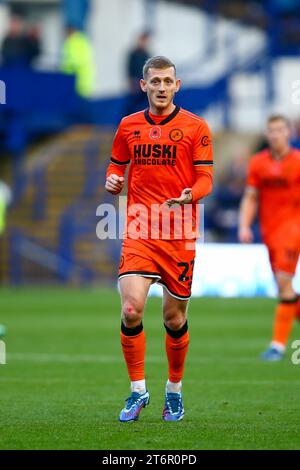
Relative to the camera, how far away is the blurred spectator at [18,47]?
29297mm

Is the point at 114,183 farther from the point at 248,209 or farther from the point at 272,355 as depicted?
the point at 248,209

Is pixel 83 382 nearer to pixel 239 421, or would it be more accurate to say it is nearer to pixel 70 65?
pixel 239 421

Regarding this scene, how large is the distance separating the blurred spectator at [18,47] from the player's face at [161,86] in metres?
20.5

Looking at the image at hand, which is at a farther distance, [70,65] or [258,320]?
[70,65]

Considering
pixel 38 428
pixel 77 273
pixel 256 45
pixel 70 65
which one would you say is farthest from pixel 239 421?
pixel 256 45

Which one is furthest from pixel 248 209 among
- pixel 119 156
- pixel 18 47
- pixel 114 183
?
pixel 18 47

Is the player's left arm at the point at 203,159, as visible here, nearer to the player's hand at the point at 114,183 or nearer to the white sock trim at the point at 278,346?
the player's hand at the point at 114,183

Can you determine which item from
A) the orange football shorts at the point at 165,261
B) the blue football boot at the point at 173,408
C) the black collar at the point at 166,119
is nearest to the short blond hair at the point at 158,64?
the black collar at the point at 166,119

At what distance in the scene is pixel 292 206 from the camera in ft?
46.7

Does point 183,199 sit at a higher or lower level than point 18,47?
lower

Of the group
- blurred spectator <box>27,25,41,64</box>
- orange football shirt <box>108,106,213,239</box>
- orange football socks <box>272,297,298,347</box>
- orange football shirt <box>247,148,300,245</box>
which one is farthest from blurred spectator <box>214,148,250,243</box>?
orange football shirt <box>108,106,213,239</box>

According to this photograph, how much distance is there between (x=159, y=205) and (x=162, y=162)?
0.31m

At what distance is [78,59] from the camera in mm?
29484
